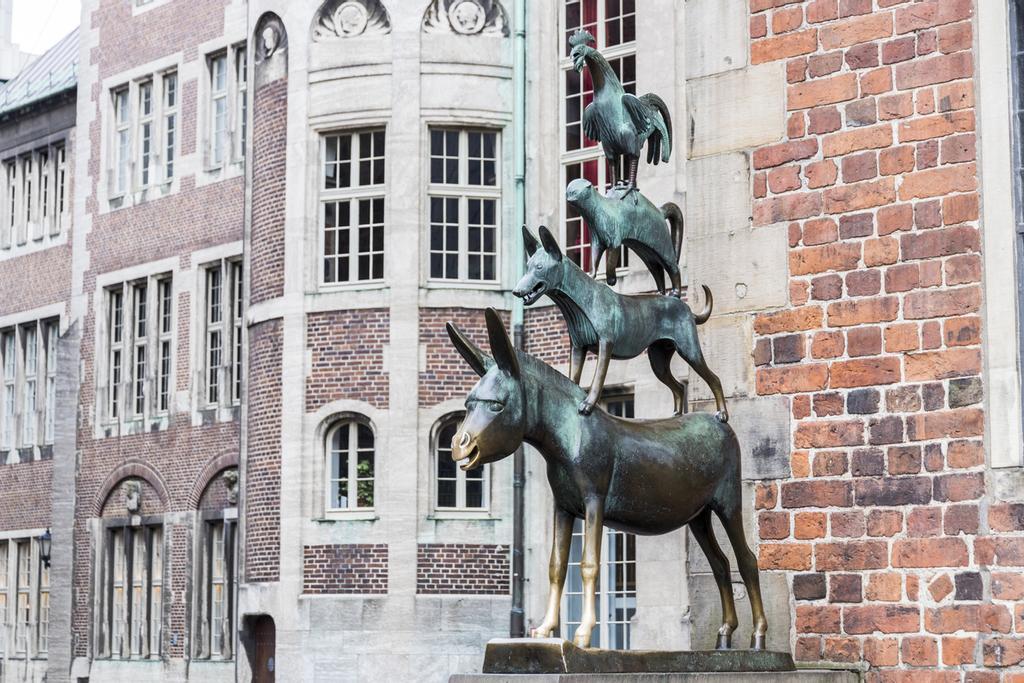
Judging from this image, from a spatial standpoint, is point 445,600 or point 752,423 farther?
point 445,600

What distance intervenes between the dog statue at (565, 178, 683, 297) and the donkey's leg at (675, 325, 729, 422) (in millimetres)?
166

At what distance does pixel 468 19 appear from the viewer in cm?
2361

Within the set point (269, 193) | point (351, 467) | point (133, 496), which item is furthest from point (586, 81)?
point (133, 496)

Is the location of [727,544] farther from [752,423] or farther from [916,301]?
[916,301]

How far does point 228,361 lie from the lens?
91.7 ft

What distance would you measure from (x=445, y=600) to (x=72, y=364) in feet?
38.2

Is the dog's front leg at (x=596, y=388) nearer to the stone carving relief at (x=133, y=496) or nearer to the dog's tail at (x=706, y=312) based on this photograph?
the dog's tail at (x=706, y=312)

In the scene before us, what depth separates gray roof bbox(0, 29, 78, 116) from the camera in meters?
34.2

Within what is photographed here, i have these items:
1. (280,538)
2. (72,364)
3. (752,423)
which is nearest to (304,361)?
(280,538)

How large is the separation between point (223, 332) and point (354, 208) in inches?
202

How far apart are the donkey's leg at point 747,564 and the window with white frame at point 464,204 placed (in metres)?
14.9

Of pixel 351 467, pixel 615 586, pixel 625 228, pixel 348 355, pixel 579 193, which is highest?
pixel 348 355

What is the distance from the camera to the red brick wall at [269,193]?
958 inches

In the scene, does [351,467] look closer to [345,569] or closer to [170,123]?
[345,569]
